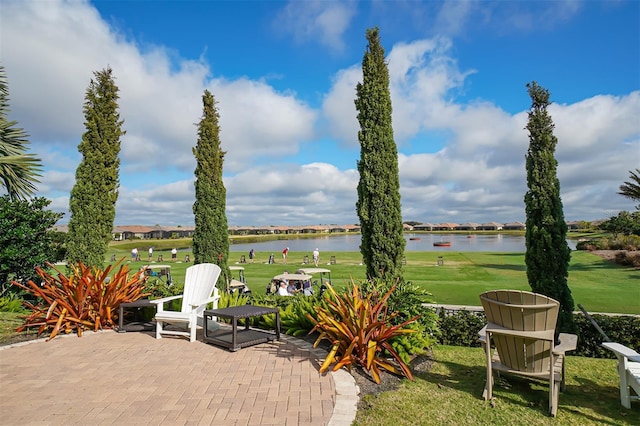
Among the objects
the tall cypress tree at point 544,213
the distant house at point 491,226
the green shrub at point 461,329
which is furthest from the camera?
the distant house at point 491,226

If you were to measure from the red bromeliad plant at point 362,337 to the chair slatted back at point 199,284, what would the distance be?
7.84 ft

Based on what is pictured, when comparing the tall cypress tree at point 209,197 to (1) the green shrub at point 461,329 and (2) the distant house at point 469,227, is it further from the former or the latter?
(2) the distant house at point 469,227

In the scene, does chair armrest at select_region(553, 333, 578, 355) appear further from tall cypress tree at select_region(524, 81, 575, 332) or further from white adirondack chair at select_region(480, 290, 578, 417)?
tall cypress tree at select_region(524, 81, 575, 332)

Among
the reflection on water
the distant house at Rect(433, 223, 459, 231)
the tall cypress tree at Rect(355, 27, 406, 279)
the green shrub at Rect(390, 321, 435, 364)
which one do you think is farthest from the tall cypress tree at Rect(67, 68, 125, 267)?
the distant house at Rect(433, 223, 459, 231)

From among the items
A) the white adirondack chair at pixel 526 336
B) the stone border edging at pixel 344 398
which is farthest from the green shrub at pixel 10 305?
the white adirondack chair at pixel 526 336

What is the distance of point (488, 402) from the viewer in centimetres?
354

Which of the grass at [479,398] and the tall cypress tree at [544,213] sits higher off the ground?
the tall cypress tree at [544,213]

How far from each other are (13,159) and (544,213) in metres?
12.4

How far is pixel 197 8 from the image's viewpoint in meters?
8.22

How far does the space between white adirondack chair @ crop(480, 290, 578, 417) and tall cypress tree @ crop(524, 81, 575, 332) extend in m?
3.45

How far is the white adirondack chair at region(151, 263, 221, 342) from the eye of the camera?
551cm

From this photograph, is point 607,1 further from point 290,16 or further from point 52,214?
point 52,214

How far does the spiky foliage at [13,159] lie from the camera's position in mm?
9016

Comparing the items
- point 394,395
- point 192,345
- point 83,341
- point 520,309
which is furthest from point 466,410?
point 83,341
